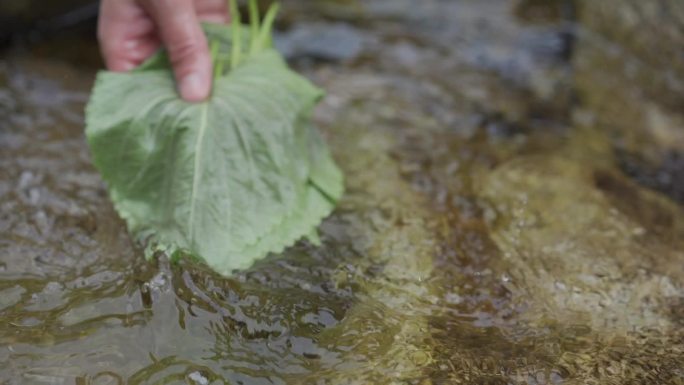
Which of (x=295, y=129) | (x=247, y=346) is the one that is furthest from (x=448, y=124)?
(x=247, y=346)

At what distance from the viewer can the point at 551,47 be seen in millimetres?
4199

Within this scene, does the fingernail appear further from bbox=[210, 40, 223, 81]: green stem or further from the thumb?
bbox=[210, 40, 223, 81]: green stem

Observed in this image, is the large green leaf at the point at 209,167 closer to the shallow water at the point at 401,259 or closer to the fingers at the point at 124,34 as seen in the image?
the shallow water at the point at 401,259

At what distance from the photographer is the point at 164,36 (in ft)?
7.47

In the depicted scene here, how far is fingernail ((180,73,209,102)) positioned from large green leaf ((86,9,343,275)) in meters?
0.02

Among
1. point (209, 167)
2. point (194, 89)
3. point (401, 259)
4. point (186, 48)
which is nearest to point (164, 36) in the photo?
point (186, 48)

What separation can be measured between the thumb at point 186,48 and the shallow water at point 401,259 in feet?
1.74

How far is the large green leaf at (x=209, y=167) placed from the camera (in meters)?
2.06

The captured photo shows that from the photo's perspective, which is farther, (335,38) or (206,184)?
(335,38)

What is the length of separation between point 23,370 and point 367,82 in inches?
91.7

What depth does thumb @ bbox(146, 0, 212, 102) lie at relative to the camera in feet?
7.22

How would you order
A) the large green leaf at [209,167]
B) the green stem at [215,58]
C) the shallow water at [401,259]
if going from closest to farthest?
the shallow water at [401,259] < the large green leaf at [209,167] < the green stem at [215,58]

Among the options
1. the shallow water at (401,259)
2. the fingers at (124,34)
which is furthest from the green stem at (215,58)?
the shallow water at (401,259)

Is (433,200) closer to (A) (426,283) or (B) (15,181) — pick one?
(A) (426,283)
